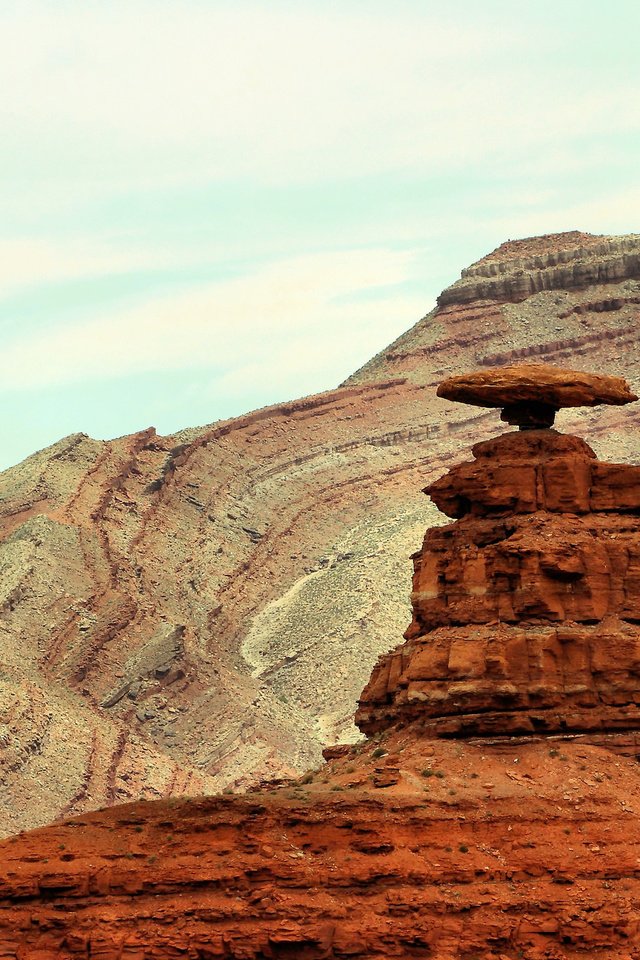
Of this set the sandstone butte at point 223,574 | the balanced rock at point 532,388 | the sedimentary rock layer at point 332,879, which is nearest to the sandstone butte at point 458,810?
the sedimentary rock layer at point 332,879

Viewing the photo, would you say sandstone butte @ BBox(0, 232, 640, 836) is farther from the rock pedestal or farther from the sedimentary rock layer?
the sedimentary rock layer

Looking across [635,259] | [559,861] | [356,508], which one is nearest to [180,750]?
[356,508]

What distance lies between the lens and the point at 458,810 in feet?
237

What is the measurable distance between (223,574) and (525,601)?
95424 mm

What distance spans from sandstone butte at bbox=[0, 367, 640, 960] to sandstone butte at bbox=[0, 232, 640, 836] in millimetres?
56039

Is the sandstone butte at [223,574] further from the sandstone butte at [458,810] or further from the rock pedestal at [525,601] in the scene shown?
the sandstone butte at [458,810]

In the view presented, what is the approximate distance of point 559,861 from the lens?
2803 inches

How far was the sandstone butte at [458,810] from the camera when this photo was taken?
6838 cm

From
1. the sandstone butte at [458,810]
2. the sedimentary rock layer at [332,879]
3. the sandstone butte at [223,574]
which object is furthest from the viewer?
the sandstone butte at [223,574]

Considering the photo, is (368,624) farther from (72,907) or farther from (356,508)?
(72,907)

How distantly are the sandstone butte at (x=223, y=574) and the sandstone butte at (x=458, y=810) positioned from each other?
56.0 m

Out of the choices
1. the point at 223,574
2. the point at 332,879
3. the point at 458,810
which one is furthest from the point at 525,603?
the point at 223,574

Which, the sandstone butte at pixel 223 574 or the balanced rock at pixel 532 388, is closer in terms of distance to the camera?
the balanced rock at pixel 532 388

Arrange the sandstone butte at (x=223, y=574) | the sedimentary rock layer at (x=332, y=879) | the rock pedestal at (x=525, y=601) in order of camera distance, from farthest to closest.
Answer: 1. the sandstone butte at (x=223, y=574)
2. the rock pedestal at (x=525, y=601)
3. the sedimentary rock layer at (x=332, y=879)
